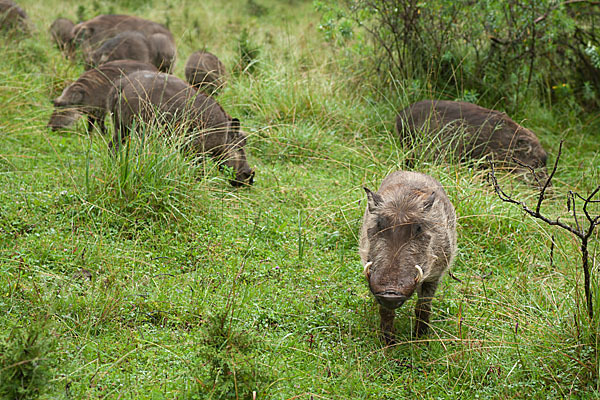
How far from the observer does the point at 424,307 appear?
4246 mm

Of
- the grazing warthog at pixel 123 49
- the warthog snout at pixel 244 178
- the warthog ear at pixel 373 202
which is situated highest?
the warthog ear at pixel 373 202

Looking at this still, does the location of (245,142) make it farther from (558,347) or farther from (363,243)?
(558,347)

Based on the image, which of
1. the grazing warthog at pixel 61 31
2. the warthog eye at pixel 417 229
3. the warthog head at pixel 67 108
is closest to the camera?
the warthog eye at pixel 417 229

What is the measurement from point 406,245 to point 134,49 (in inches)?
295

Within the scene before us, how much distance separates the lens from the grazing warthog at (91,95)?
7755 mm

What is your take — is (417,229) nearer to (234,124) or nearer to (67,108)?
(234,124)

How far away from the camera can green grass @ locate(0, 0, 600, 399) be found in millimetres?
3496

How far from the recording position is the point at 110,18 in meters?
11.2

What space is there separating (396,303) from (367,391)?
1.84 ft

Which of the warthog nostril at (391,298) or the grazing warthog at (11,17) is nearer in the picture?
the warthog nostril at (391,298)

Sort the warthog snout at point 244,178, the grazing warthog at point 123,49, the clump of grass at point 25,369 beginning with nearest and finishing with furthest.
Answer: the clump of grass at point 25,369, the warthog snout at point 244,178, the grazing warthog at point 123,49

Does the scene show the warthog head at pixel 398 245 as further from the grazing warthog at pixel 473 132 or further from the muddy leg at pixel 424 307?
the grazing warthog at pixel 473 132

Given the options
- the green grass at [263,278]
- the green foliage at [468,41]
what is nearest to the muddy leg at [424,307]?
the green grass at [263,278]

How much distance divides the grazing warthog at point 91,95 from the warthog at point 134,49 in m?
1.45
